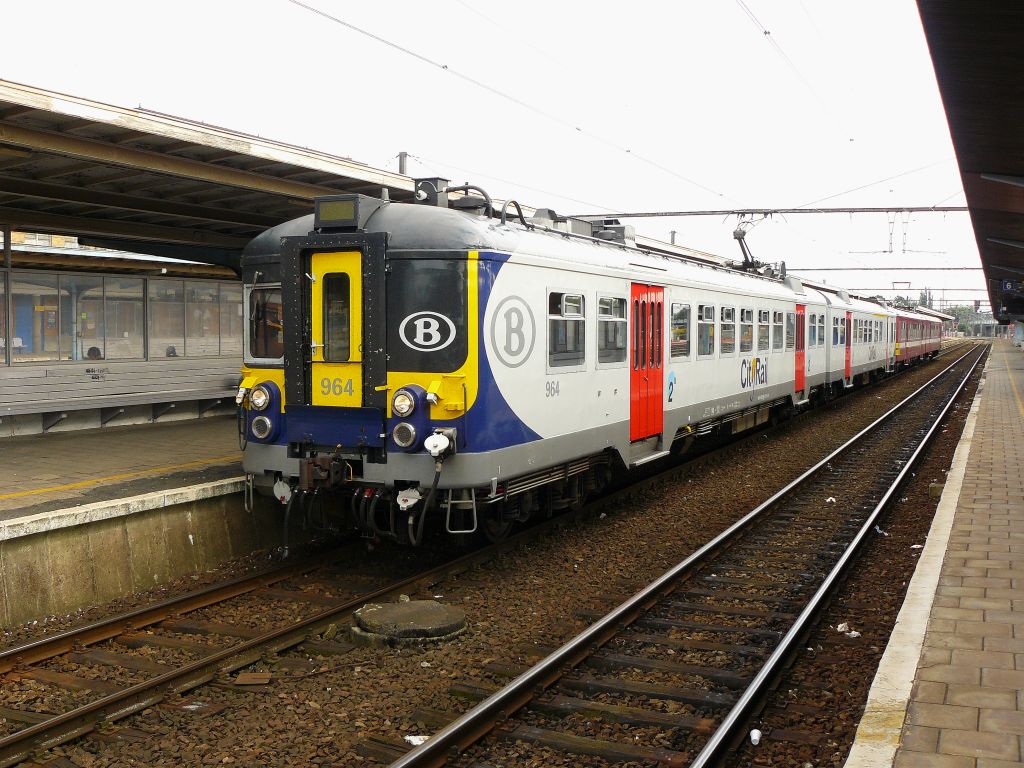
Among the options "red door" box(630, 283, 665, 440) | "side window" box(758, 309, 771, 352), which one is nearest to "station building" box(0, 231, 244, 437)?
"red door" box(630, 283, 665, 440)

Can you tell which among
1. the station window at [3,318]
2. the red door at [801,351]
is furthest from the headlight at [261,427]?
the red door at [801,351]

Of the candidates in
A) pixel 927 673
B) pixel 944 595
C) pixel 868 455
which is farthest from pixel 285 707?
pixel 868 455

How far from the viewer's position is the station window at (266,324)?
8.50 m

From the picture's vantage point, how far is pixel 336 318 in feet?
26.8

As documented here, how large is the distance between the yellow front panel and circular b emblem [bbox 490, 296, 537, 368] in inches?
45.3

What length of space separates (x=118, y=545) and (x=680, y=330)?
7.25m

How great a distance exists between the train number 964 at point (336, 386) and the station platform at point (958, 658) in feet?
15.1

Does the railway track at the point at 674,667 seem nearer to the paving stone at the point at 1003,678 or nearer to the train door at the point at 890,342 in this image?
the paving stone at the point at 1003,678

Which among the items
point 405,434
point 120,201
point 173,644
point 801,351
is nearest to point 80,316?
point 120,201

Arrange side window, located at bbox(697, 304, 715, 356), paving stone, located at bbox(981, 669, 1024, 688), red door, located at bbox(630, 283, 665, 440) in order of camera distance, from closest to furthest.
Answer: paving stone, located at bbox(981, 669, 1024, 688)
red door, located at bbox(630, 283, 665, 440)
side window, located at bbox(697, 304, 715, 356)

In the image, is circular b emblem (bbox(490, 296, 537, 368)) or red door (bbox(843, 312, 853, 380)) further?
red door (bbox(843, 312, 853, 380))

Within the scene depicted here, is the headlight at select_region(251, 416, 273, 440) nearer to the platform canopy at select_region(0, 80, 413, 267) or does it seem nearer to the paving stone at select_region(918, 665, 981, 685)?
the platform canopy at select_region(0, 80, 413, 267)

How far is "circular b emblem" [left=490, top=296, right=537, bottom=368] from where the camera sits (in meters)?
8.00

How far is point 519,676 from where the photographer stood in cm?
584
